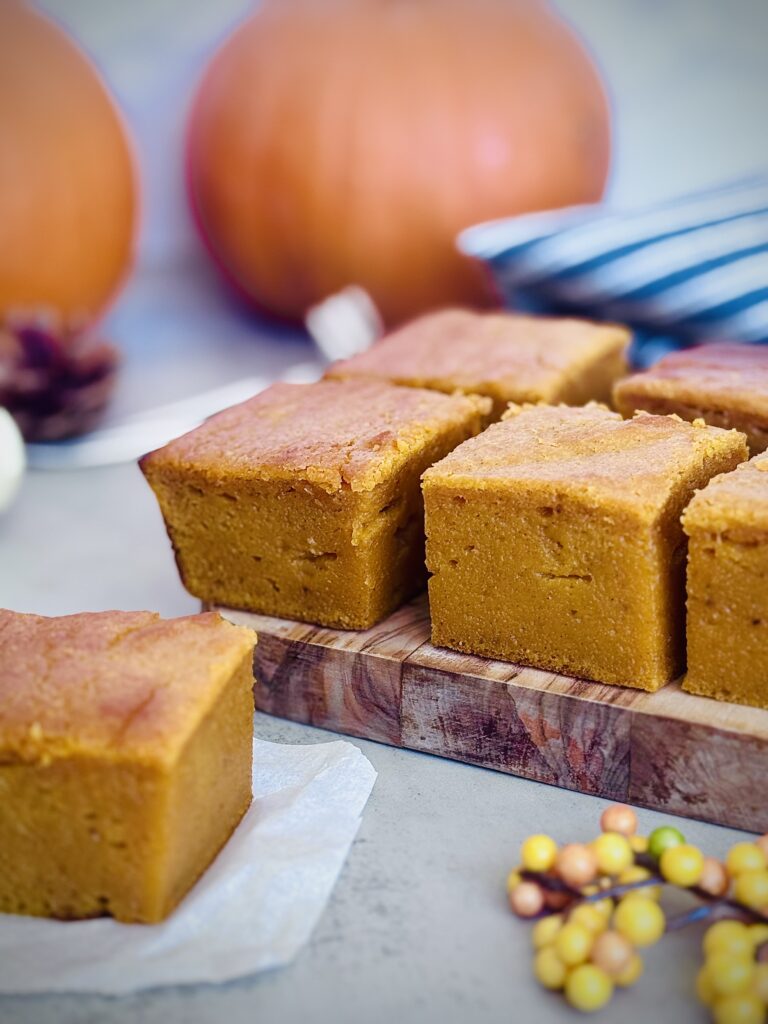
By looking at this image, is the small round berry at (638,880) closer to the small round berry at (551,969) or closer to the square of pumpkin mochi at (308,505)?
the small round berry at (551,969)

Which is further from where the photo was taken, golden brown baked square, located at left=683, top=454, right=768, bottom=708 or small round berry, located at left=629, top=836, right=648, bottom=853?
golden brown baked square, located at left=683, top=454, right=768, bottom=708

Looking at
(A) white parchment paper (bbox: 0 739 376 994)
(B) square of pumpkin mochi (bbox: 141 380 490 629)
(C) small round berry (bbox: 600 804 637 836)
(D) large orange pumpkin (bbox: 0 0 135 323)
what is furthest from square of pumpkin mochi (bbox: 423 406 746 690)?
(D) large orange pumpkin (bbox: 0 0 135 323)

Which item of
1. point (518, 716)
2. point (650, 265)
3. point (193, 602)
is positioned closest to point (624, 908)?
point (518, 716)

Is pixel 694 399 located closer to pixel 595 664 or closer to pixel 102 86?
pixel 595 664

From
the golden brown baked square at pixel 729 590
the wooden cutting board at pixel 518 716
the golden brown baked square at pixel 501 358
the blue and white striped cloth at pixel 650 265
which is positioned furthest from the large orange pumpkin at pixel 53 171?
the golden brown baked square at pixel 729 590

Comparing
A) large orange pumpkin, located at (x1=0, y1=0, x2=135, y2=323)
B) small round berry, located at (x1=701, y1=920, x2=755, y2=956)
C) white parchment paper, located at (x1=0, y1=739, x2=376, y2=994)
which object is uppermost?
large orange pumpkin, located at (x1=0, y1=0, x2=135, y2=323)

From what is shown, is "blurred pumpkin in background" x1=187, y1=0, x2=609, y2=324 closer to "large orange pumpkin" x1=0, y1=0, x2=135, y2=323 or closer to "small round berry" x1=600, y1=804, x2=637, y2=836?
"large orange pumpkin" x1=0, y1=0, x2=135, y2=323

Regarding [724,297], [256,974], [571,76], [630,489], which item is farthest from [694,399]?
[571,76]

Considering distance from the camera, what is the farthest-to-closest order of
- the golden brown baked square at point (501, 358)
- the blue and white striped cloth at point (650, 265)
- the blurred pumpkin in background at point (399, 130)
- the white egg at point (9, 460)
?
the blurred pumpkin in background at point (399, 130), the blue and white striped cloth at point (650, 265), the white egg at point (9, 460), the golden brown baked square at point (501, 358)
